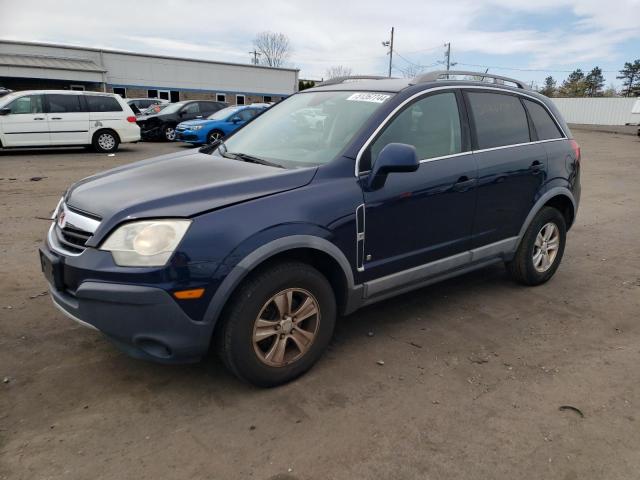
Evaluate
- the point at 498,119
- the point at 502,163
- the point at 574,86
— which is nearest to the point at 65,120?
the point at 498,119

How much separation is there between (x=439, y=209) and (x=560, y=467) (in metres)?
1.79

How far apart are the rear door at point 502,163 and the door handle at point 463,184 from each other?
102 mm

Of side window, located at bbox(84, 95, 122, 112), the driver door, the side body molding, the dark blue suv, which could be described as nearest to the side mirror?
the dark blue suv

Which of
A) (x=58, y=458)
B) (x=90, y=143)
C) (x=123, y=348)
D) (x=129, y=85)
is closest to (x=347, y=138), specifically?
(x=123, y=348)

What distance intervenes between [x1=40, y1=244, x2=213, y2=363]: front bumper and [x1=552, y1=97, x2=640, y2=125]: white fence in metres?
48.2

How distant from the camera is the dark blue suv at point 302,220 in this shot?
8.46ft

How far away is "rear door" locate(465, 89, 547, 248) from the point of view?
3943mm

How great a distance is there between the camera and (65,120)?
13750 mm

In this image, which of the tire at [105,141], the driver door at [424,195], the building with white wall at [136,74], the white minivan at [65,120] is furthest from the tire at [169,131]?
the building with white wall at [136,74]

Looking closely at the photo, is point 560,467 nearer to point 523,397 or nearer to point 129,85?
point 523,397

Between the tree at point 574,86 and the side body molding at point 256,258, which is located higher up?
the tree at point 574,86

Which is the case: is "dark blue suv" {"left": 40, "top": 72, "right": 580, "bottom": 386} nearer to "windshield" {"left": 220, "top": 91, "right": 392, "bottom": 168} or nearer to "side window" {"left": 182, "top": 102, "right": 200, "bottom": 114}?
"windshield" {"left": 220, "top": 91, "right": 392, "bottom": 168}

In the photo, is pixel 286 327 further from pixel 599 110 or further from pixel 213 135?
pixel 599 110

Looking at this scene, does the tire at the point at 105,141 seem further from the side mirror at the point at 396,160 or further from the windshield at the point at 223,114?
the side mirror at the point at 396,160
